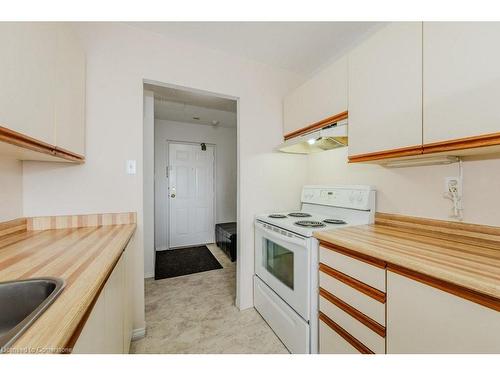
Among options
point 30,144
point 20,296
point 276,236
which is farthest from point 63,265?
point 276,236

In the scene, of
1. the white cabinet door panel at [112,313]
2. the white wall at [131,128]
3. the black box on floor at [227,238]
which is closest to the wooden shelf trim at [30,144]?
the white wall at [131,128]

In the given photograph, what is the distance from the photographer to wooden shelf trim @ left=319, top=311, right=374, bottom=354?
1081 mm

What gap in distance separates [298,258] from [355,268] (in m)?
0.39

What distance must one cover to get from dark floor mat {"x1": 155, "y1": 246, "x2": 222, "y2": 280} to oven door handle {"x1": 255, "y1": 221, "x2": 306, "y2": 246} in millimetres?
1460

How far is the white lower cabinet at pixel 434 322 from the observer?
2.29ft

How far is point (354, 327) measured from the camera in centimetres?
112

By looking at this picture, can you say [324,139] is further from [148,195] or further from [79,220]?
[148,195]

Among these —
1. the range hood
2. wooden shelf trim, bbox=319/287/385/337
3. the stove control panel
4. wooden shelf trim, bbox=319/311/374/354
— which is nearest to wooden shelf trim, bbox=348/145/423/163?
the range hood

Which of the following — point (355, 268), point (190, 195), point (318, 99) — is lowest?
point (355, 268)

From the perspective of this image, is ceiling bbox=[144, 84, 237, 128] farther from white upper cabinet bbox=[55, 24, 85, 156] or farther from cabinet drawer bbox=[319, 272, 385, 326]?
cabinet drawer bbox=[319, 272, 385, 326]

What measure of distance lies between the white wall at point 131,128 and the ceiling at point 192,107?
56 cm
